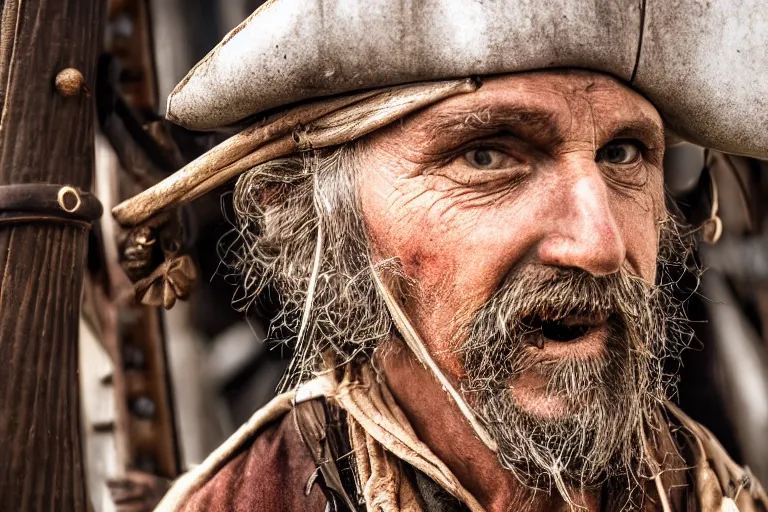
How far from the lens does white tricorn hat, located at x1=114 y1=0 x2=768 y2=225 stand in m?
1.66

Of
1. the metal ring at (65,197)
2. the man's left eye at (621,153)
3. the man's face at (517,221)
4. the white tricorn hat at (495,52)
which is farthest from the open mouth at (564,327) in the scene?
the metal ring at (65,197)

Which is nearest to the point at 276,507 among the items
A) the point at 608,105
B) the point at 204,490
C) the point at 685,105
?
the point at 204,490

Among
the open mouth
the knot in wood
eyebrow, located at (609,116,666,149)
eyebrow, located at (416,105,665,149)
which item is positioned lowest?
the open mouth

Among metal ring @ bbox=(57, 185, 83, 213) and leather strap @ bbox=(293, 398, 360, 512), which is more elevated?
metal ring @ bbox=(57, 185, 83, 213)

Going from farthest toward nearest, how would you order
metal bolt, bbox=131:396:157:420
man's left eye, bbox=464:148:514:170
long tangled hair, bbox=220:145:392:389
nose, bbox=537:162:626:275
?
metal bolt, bbox=131:396:157:420 < long tangled hair, bbox=220:145:392:389 < man's left eye, bbox=464:148:514:170 < nose, bbox=537:162:626:275

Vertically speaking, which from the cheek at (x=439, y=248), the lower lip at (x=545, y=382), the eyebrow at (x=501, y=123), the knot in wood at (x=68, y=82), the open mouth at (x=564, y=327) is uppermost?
the knot in wood at (x=68, y=82)

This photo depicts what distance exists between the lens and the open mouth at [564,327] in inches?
68.0

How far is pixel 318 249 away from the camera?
189 cm

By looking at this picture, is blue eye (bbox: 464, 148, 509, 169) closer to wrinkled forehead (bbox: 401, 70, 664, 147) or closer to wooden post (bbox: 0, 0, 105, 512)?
wrinkled forehead (bbox: 401, 70, 664, 147)

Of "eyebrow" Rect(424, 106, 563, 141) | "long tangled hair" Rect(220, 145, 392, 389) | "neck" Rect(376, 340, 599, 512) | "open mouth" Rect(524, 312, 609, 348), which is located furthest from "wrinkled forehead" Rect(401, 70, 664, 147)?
"neck" Rect(376, 340, 599, 512)

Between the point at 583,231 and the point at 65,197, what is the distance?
3.42ft

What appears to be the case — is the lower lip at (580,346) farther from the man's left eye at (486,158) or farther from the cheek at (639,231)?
the man's left eye at (486,158)

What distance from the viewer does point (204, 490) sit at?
1992mm

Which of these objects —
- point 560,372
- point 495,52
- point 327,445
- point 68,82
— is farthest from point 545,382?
point 68,82
